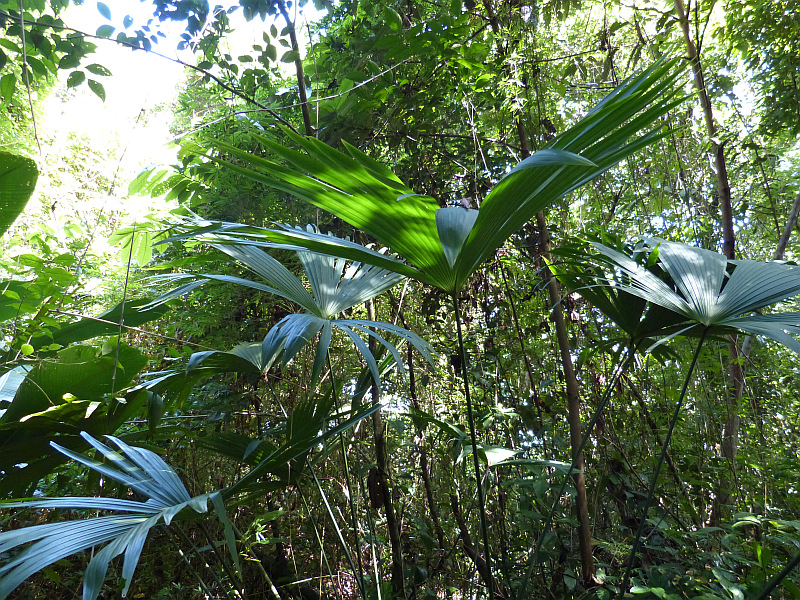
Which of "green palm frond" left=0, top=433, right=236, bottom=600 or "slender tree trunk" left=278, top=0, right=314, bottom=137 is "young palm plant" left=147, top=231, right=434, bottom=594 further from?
"slender tree trunk" left=278, top=0, right=314, bottom=137

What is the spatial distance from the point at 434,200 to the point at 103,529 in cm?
79

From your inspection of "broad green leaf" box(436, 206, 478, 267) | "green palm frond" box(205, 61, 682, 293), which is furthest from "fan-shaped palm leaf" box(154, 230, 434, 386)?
"broad green leaf" box(436, 206, 478, 267)

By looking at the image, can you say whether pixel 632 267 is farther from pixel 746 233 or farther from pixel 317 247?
pixel 746 233

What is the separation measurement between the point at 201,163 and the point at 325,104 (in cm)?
61

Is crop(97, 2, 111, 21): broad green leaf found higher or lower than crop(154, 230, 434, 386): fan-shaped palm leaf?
higher

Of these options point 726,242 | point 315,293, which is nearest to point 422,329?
point 315,293

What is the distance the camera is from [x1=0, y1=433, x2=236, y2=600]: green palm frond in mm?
660

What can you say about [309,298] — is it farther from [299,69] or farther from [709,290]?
[299,69]

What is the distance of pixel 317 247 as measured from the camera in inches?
37.7

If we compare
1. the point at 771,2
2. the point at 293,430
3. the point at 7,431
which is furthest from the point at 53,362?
the point at 771,2

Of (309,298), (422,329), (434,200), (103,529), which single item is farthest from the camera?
(422,329)

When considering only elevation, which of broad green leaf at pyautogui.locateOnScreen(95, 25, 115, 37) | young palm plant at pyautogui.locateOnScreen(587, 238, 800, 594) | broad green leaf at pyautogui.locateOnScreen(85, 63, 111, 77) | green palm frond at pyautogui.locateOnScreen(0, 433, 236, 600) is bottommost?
green palm frond at pyautogui.locateOnScreen(0, 433, 236, 600)

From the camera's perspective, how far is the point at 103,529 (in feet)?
2.60

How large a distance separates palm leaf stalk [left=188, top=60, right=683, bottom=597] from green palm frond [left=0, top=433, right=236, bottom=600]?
484 mm
